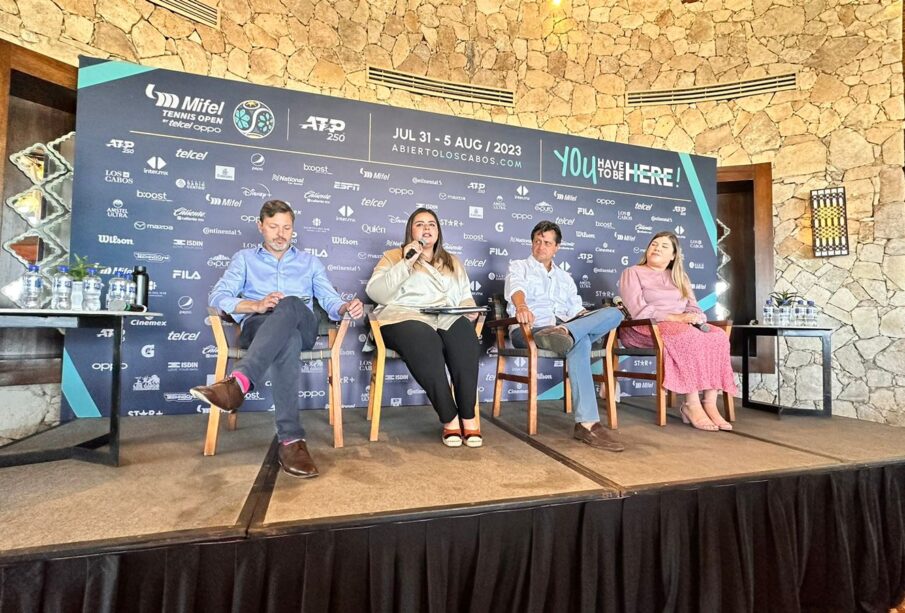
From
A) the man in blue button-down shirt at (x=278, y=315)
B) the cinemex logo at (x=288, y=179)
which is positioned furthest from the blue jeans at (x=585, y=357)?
the cinemex logo at (x=288, y=179)

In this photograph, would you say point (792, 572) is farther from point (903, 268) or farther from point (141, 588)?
point (903, 268)

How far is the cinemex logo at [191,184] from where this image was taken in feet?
8.87

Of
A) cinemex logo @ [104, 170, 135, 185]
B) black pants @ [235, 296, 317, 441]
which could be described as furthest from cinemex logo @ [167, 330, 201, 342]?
black pants @ [235, 296, 317, 441]

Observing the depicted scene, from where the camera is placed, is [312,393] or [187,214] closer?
[187,214]

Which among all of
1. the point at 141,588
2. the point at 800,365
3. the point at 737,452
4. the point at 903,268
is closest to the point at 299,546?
the point at 141,588

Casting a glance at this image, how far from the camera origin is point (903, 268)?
146 inches

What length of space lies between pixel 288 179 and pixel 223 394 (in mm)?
1857

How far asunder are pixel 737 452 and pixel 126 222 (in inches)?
138

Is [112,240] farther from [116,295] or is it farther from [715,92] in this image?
[715,92]

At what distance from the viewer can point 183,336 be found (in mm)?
2670

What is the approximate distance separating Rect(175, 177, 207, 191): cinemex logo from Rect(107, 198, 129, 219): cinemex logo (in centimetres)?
32

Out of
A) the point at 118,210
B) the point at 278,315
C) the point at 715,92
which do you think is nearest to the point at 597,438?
the point at 278,315

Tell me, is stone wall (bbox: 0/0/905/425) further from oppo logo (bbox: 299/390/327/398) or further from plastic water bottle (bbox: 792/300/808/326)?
oppo logo (bbox: 299/390/327/398)

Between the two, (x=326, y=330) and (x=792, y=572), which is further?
(x=326, y=330)
